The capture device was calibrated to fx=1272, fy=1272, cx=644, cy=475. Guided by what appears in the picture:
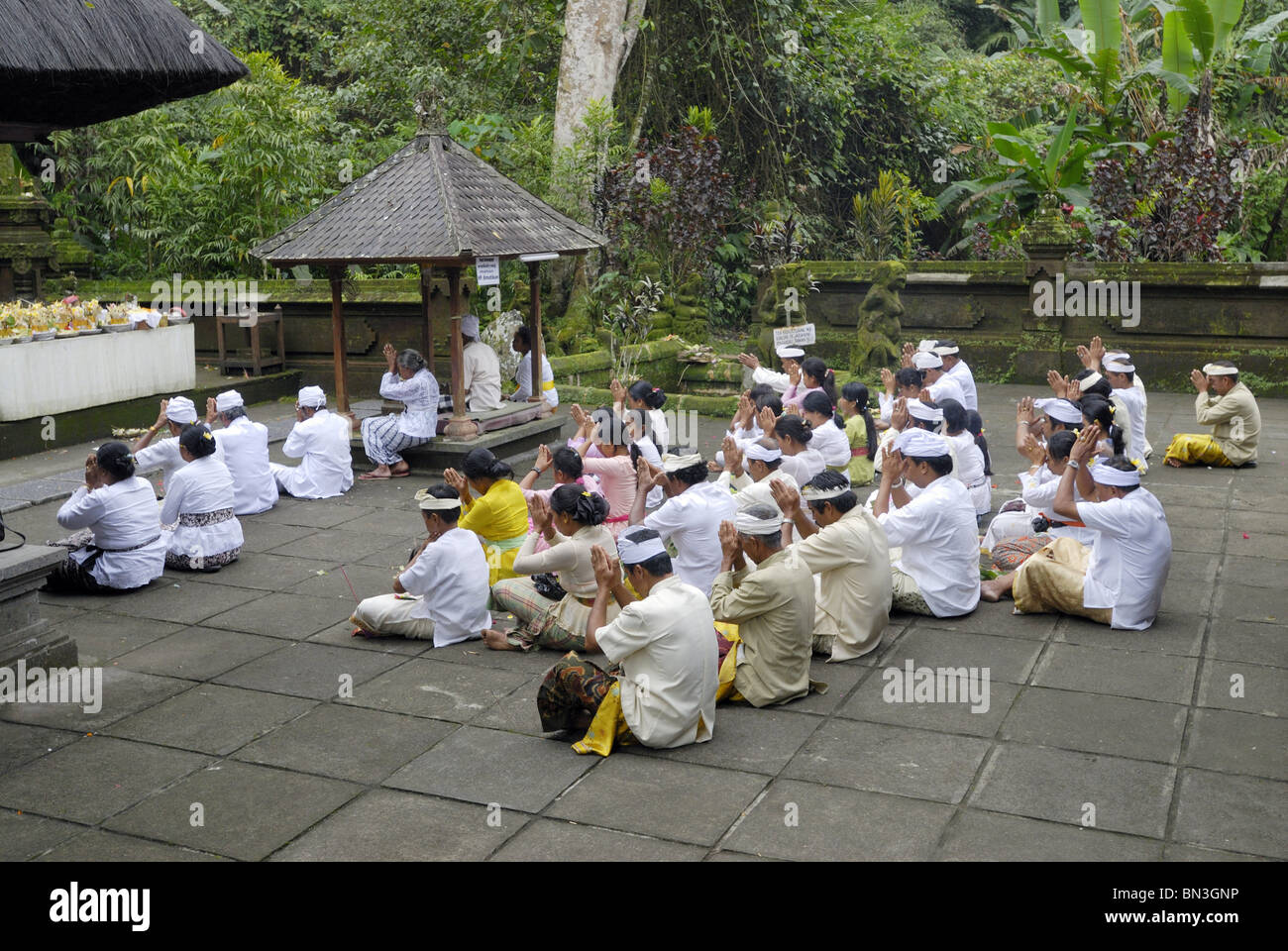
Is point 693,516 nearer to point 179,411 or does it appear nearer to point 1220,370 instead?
point 179,411

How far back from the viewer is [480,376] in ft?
42.6

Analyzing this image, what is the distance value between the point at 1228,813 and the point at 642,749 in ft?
8.58

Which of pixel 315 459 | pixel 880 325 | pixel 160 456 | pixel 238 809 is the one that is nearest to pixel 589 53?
pixel 880 325

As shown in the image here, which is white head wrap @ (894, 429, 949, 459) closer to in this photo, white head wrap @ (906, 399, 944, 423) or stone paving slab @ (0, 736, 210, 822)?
white head wrap @ (906, 399, 944, 423)

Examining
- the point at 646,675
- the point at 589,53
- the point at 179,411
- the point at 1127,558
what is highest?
the point at 589,53

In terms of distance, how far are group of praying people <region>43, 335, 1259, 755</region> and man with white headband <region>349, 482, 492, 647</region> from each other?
15 millimetres

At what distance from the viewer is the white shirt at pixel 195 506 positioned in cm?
931

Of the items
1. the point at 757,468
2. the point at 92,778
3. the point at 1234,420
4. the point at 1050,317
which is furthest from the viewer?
the point at 1050,317

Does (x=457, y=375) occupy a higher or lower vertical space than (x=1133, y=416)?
higher

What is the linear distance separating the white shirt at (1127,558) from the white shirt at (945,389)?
3.56 metres

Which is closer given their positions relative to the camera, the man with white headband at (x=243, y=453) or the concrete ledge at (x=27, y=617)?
the concrete ledge at (x=27, y=617)

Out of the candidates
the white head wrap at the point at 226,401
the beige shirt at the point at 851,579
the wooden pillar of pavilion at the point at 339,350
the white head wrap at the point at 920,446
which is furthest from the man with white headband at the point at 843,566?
the wooden pillar of pavilion at the point at 339,350

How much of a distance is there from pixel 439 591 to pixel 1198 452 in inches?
326

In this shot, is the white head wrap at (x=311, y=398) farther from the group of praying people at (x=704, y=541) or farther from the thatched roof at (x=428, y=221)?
the thatched roof at (x=428, y=221)
